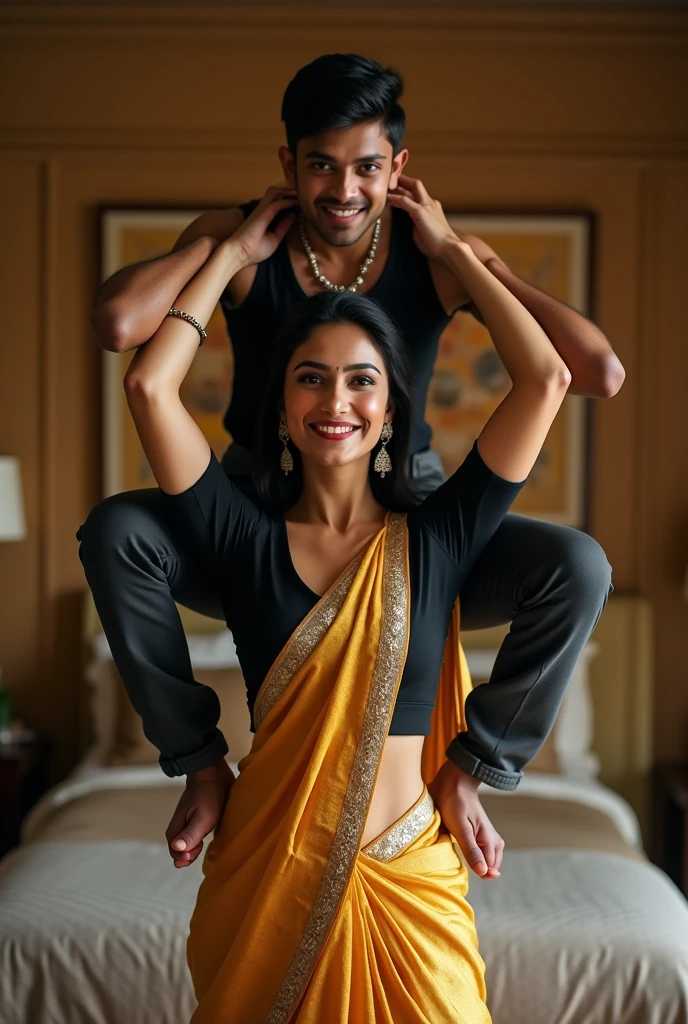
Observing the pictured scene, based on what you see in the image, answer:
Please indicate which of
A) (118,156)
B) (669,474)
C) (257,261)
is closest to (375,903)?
(257,261)

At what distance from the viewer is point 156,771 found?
12.4 feet

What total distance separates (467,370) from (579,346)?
2682 millimetres

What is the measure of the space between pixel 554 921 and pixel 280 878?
4.20ft

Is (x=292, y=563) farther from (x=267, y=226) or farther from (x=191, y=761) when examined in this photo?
(x=267, y=226)

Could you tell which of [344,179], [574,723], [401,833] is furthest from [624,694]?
[344,179]

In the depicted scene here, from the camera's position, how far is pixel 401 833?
167 cm

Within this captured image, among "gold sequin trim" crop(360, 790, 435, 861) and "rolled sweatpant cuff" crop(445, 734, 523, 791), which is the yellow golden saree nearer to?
"gold sequin trim" crop(360, 790, 435, 861)

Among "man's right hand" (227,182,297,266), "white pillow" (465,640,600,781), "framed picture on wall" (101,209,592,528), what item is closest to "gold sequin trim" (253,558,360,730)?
"man's right hand" (227,182,297,266)

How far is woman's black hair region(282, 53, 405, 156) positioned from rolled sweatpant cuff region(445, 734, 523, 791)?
3.23 ft

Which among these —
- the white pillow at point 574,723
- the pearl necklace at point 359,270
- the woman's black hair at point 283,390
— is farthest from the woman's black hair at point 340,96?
the white pillow at point 574,723

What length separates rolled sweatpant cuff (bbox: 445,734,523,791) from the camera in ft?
5.75

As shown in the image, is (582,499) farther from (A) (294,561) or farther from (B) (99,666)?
(A) (294,561)

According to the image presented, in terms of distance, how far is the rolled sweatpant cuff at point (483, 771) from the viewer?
1.75 m

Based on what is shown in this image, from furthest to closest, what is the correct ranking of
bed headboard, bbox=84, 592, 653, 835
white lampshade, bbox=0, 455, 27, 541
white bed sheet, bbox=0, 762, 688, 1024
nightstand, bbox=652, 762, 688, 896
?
bed headboard, bbox=84, 592, 653, 835 < white lampshade, bbox=0, 455, 27, 541 < nightstand, bbox=652, 762, 688, 896 < white bed sheet, bbox=0, 762, 688, 1024
